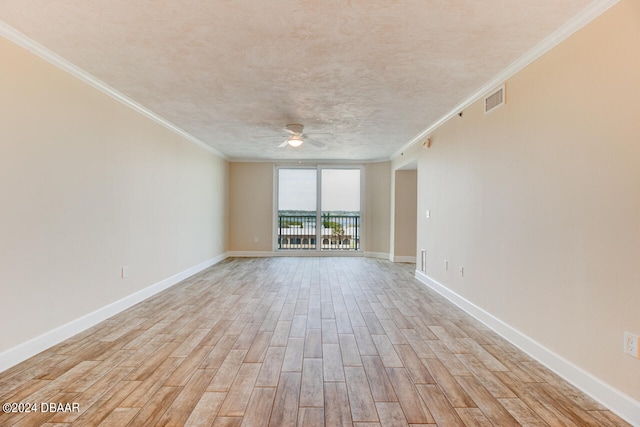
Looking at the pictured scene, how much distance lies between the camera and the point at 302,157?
7.54 m

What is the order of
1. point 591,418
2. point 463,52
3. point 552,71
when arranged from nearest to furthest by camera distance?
point 591,418, point 552,71, point 463,52

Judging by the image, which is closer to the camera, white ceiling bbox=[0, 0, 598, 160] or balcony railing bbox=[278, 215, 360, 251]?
white ceiling bbox=[0, 0, 598, 160]

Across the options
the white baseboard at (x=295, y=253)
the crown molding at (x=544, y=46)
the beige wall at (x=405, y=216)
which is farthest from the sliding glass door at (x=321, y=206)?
the crown molding at (x=544, y=46)

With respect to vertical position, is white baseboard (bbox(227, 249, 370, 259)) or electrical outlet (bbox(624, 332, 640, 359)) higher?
electrical outlet (bbox(624, 332, 640, 359))

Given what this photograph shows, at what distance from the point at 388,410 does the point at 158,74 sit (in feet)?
10.8

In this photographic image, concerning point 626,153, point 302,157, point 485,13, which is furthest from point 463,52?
point 302,157

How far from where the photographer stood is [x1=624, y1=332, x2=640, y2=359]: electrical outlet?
1.73 m

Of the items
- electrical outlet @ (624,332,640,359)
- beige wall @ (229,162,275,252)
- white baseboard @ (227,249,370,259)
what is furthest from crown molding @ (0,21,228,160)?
electrical outlet @ (624,332,640,359)

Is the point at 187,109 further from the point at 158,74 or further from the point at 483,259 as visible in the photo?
the point at 483,259

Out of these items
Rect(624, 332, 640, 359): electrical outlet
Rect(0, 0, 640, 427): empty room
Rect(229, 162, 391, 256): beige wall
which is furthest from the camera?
Rect(229, 162, 391, 256): beige wall

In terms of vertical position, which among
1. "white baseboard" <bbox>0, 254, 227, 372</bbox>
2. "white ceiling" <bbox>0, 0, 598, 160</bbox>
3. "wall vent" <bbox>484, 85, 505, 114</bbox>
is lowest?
"white baseboard" <bbox>0, 254, 227, 372</bbox>

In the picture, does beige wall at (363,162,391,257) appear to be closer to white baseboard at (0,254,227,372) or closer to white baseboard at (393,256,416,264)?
white baseboard at (393,256,416,264)

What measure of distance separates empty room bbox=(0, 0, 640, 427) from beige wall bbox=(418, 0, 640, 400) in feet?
0.05

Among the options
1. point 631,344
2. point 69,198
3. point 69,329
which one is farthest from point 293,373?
point 69,198
